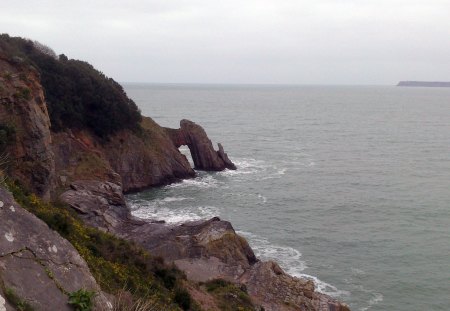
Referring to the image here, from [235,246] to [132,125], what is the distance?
31.7 m

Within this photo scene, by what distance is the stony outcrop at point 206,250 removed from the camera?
24795 millimetres

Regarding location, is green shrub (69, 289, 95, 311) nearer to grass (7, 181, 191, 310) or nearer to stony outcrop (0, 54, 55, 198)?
grass (7, 181, 191, 310)

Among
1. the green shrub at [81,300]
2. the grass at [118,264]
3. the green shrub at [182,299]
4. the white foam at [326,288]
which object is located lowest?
the white foam at [326,288]

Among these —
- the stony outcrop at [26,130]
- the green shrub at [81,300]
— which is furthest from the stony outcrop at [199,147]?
the green shrub at [81,300]

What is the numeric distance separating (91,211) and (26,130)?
732cm

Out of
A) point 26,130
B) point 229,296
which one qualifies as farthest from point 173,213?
point 229,296

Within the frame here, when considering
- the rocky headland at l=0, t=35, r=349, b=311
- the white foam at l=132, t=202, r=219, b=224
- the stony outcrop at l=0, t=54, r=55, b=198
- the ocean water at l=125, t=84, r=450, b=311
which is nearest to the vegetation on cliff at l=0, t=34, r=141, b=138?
the rocky headland at l=0, t=35, r=349, b=311

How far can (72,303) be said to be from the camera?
9383 mm

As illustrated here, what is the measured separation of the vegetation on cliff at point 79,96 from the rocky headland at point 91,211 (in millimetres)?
231

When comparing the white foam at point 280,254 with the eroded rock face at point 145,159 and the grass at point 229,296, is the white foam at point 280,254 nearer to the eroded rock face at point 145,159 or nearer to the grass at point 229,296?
the grass at point 229,296

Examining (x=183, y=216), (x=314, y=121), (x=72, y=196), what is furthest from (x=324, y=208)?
(x=314, y=121)

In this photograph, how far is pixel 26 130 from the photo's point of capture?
33031 millimetres

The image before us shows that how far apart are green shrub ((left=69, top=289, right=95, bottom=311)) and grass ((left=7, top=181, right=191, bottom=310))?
4.41 meters

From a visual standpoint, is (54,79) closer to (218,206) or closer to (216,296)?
(218,206)
